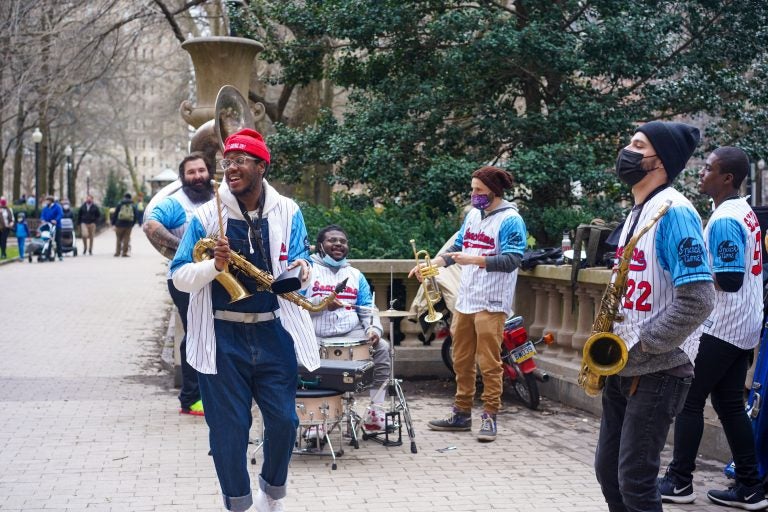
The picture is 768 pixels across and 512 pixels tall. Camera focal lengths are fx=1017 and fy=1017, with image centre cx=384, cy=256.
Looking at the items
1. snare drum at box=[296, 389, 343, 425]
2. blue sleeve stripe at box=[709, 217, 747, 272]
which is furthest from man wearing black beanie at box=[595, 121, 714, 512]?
snare drum at box=[296, 389, 343, 425]

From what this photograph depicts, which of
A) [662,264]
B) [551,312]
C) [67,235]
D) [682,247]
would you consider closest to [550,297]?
[551,312]

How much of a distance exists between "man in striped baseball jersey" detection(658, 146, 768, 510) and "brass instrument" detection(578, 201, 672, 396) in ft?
5.25

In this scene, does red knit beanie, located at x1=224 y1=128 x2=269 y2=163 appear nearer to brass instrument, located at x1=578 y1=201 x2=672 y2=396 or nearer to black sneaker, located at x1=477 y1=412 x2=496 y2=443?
brass instrument, located at x1=578 y1=201 x2=672 y2=396

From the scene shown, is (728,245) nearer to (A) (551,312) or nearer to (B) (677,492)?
(B) (677,492)

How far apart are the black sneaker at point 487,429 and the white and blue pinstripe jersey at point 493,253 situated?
0.79 metres

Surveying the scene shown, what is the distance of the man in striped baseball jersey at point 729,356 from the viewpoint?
18.7 ft

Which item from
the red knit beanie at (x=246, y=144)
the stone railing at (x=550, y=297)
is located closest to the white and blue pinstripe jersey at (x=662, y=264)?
the red knit beanie at (x=246, y=144)

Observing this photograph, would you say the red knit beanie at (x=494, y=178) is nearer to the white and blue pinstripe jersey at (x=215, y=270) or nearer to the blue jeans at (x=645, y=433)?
the white and blue pinstripe jersey at (x=215, y=270)

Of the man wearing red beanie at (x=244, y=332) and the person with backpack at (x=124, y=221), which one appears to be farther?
the person with backpack at (x=124, y=221)

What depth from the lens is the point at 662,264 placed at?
4109 mm

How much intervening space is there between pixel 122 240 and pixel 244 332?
26449 millimetres

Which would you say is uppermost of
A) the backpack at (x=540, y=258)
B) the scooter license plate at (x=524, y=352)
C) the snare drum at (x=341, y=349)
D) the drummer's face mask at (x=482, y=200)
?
the drummer's face mask at (x=482, y=200)

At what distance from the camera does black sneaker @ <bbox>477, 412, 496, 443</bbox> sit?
744 cm

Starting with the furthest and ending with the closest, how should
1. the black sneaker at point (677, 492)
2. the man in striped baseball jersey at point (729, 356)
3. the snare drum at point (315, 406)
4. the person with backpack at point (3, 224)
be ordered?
the person with backpack at point (3, 224) < the snare drum at point (315, 406) < the black sneaker at point (677, 492) < the man in striped baseball jersey at point (729, 356)
